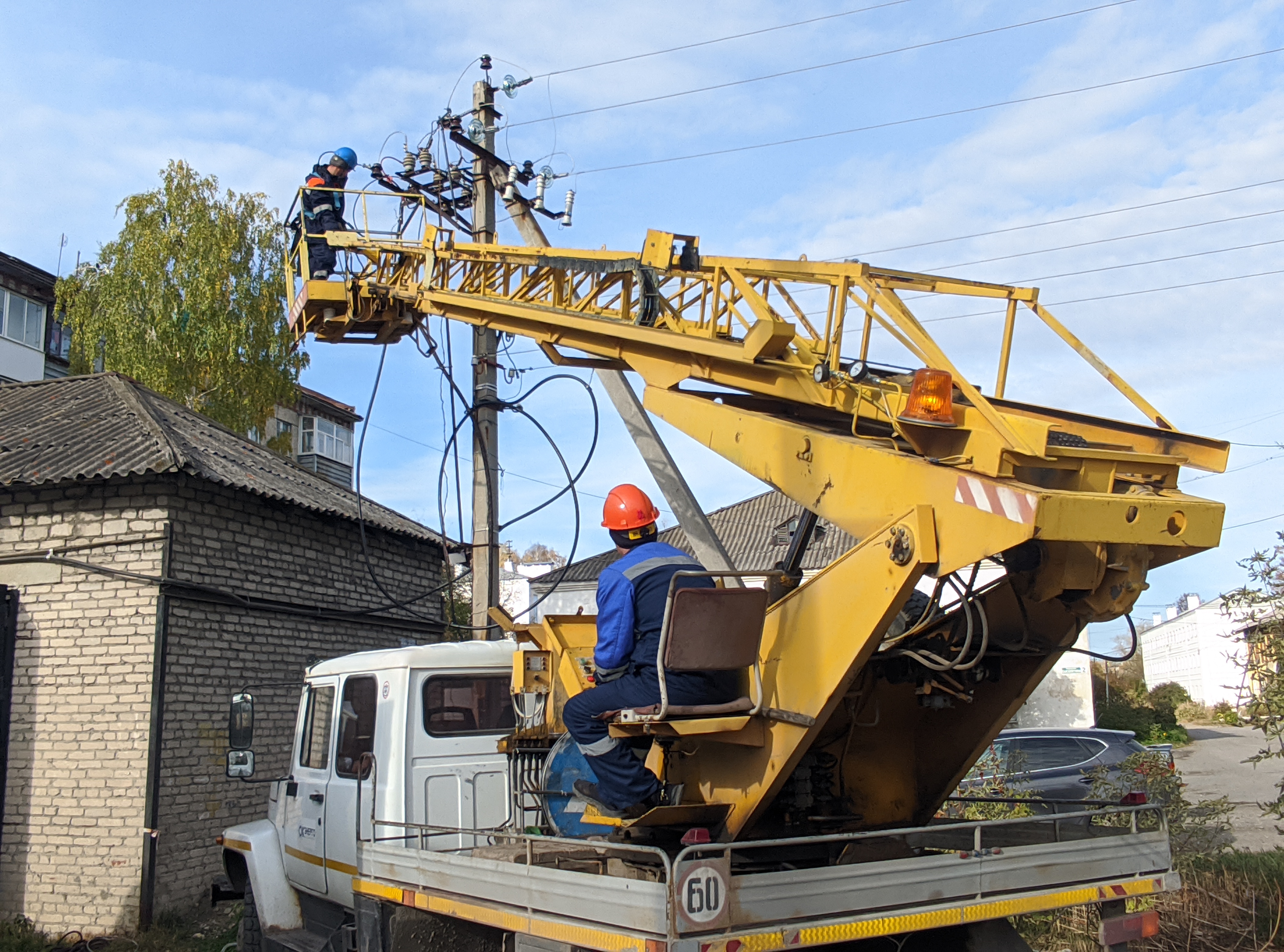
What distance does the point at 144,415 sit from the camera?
39.8 ft

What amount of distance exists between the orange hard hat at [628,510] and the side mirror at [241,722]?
3203mm

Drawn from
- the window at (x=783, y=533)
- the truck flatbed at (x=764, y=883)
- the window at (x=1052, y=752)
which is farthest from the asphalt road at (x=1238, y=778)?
the window at (x=783, y=533)

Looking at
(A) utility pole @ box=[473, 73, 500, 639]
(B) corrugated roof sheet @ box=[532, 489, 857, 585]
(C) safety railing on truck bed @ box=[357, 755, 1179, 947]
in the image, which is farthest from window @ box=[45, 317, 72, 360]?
(C) safety railing on truck bed @ box=[357, 755, 1179, 947]

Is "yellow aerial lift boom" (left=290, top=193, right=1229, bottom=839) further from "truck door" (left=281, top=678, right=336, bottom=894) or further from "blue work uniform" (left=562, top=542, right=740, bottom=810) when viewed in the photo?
"truck door" (left=281, top=678, right=336, bottom=894)

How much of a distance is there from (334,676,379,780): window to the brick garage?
4.85m

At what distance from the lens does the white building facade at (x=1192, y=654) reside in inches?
2063

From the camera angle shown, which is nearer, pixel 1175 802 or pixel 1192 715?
pixel 1175 802

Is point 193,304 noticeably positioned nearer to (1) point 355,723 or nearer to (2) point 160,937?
(2) point 160,937

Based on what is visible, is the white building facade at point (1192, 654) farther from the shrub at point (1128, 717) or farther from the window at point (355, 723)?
the window at point (355, 723)

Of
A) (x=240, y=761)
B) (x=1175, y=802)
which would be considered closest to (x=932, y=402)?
(x=240, y=761)

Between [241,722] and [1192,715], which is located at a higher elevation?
[241,722]

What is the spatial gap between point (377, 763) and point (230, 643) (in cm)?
603

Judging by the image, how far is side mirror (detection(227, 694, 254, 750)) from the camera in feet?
22.3

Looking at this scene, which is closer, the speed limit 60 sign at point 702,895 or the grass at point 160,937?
the speed limit 60 sign at point 702,895
